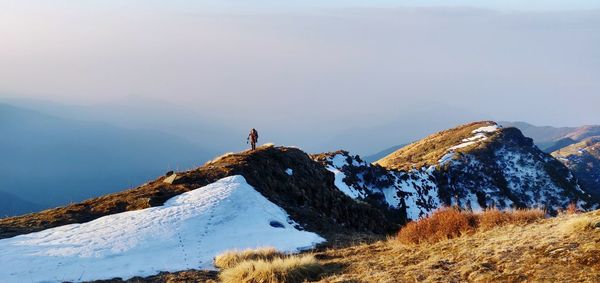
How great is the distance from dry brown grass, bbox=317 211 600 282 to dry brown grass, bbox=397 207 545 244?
0.48 meters

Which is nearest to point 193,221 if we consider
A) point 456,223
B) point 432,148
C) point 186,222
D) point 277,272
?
point 186,222

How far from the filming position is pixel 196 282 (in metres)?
12.9

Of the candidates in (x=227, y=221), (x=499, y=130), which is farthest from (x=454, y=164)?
(x=227, y=221)

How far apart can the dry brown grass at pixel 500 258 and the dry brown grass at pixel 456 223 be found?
1.56ft

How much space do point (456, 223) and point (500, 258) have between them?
383 centimetres

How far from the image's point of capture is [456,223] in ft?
42.4

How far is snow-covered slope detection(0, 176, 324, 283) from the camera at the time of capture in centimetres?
1535

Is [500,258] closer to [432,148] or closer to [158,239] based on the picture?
[158,239]

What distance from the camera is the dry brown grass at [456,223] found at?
12.6 metres

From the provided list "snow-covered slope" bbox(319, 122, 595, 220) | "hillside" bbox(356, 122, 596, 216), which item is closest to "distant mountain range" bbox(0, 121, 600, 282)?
"snow-covered slope" bbox(319, 122, 595, 220)

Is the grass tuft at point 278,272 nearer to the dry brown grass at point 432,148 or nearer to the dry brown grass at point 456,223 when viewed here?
the dry brown grass at point 456,223

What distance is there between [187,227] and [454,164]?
7116 centimetres

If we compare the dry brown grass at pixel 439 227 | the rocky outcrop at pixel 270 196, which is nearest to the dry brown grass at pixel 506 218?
the dry brown grass at pixel 439 227

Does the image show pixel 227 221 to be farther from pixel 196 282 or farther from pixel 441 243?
pixel 441 243
